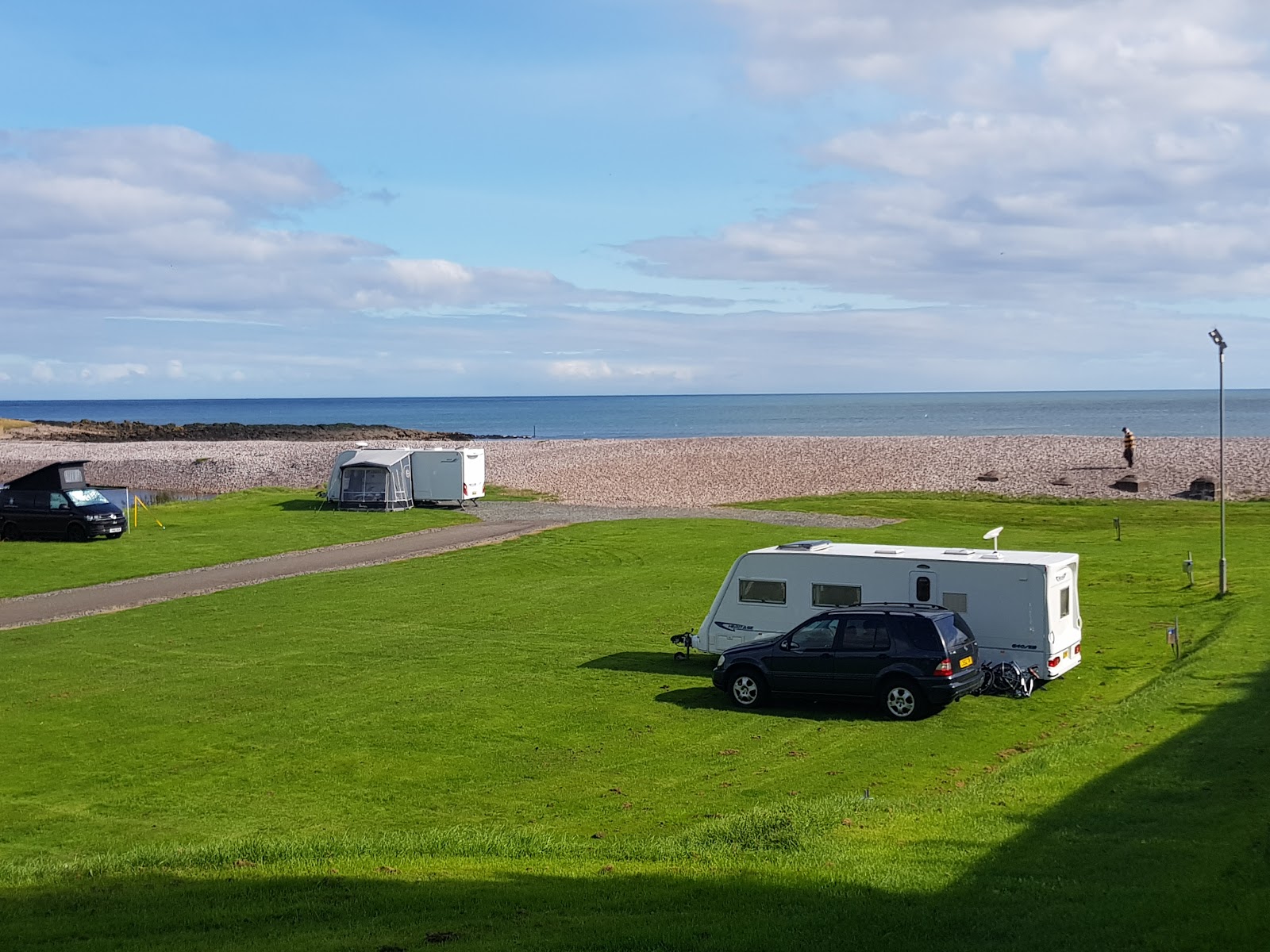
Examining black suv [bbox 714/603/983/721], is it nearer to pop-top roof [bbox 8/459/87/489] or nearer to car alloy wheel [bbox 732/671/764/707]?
car alloy wheel [bbox 732/671/764/707]

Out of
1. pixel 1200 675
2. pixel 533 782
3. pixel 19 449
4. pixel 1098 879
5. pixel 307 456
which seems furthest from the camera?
pixel 19 449

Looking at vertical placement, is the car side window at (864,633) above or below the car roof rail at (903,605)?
below

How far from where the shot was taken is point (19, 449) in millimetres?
107938

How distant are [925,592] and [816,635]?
2813 mm

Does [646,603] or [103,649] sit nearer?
[103,649]

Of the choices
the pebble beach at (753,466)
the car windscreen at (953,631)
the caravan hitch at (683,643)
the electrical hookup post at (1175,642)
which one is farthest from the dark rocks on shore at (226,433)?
the car windscreen at (953,631)

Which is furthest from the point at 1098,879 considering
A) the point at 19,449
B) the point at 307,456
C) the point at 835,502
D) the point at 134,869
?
the point at 19,449

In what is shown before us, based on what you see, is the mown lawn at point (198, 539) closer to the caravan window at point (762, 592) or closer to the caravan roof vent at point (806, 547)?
the caravan window at point (762, 592)

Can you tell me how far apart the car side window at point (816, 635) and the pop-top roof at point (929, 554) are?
100 inches

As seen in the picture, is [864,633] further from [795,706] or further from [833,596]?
[833,596]

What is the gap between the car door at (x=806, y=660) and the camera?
65.0ft

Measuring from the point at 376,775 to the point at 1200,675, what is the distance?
43.2 ft

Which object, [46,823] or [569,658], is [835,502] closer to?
[569,658]

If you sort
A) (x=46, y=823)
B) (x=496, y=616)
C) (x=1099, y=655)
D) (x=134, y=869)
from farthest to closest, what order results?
(x=496, y=616) < (x=1099, y=655) < (x=46, y=823) < (x=134, y=869)
